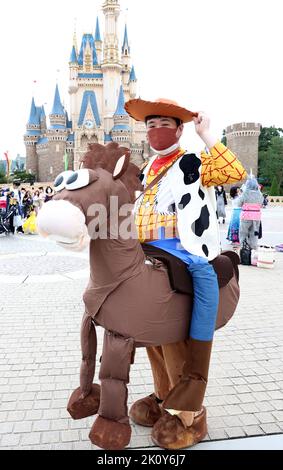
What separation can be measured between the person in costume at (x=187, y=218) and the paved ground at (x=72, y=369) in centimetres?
59

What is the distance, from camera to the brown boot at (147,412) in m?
3.03

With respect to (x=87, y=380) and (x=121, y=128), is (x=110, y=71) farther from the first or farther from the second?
(x=87, y=380)

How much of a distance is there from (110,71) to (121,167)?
6719cm

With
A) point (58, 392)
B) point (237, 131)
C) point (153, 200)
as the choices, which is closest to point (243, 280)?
point (58, 392)

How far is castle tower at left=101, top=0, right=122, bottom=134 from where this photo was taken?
63625 millimetres

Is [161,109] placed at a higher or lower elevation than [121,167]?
higher

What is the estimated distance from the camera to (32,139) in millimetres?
65125

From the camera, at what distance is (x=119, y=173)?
2.18 meters

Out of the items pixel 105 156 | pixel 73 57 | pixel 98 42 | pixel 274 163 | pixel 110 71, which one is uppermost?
pixel 98 42

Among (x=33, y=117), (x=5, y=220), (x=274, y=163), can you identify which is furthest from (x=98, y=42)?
(x=5, y=220)

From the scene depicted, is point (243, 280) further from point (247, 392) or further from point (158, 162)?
point (158, 162)

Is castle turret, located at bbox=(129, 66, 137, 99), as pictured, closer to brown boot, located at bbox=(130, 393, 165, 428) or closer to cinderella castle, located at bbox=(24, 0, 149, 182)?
cinderella castle, located at bbox=(24, 0, 149, 182)

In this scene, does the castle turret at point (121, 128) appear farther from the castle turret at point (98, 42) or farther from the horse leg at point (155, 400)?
the horse leg at point (155, 400)

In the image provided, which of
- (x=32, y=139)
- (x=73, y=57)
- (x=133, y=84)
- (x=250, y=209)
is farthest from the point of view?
(x=133, y=84)
